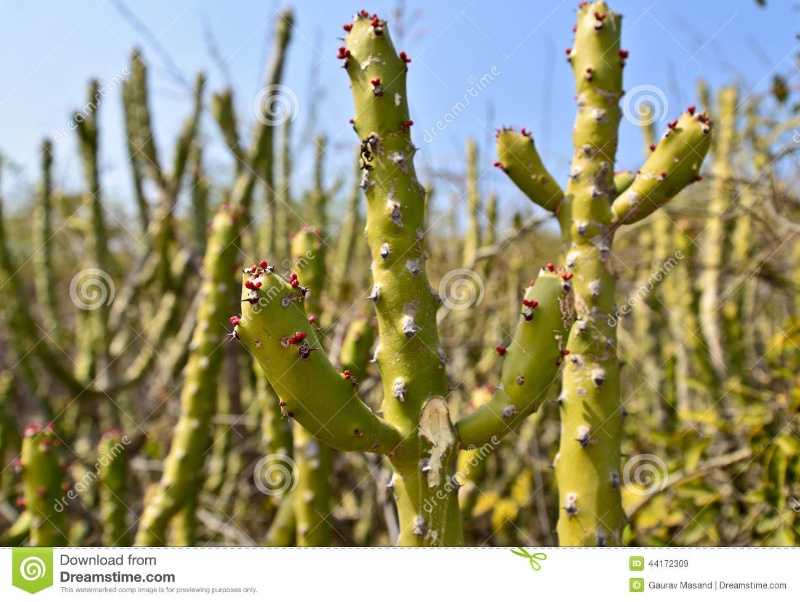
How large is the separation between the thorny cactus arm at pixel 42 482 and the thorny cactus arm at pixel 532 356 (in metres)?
1.76

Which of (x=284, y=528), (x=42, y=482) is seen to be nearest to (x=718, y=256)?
(x=284, y=528)

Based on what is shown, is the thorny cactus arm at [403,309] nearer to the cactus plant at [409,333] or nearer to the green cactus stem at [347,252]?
the cactus plant at [409,333]

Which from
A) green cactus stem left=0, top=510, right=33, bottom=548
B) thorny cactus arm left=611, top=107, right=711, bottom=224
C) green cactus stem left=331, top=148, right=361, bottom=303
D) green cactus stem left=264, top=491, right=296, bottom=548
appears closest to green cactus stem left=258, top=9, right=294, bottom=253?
green cactus stem left=331, top=148, right=361, bottom=303

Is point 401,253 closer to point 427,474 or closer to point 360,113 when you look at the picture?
point 360,113

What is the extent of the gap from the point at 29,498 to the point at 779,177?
466 centimetres

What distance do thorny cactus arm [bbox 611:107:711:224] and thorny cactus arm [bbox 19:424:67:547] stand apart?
7.31 ft

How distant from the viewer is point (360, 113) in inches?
64.6

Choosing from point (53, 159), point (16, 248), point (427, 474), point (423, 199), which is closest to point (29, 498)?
point (427, 474)

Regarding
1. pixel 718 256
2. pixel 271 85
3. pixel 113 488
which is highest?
pixel 271 85

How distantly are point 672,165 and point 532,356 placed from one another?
0.72 meters

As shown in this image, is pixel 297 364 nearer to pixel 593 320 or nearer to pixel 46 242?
pixel 593 320

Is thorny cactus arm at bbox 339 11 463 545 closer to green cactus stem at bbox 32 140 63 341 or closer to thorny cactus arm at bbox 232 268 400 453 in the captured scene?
thorny cactus arm at bbox 232 268 400 453

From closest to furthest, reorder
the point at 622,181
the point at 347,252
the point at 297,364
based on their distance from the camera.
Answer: the point at 297,364
the point at 622,181
the point at 347,252

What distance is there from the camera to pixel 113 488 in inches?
121
